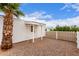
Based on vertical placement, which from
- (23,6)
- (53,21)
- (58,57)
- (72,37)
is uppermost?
(23,6)

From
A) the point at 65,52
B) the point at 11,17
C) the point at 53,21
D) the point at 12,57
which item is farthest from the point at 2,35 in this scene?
the point at 65,52

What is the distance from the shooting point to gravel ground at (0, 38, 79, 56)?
9938 mm

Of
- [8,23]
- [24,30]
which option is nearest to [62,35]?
[24,30]

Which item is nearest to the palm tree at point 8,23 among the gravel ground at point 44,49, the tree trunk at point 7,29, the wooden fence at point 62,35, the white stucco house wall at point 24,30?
the tree trunk at point 7,29

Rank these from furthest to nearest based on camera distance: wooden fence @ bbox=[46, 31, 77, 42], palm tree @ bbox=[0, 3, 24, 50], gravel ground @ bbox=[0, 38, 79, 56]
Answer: wooden fence @ bbox=[46, 31, 77, 42] < palm tree @ bbox=[0, 3, 24, 50] < gravel ground @ bbox=[0, 38, 79, 56]

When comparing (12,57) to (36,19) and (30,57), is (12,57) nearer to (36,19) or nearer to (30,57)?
(30,57)

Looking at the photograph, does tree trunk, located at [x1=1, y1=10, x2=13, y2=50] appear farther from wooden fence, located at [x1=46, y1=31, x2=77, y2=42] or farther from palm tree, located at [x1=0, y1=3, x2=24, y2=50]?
wooden fence, located at [x1=46, y1=31, x2=77, y2=42]

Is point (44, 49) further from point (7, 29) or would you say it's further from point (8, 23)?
point (8, 23)

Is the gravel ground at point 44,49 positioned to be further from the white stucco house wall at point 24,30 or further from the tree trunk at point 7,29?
the white stucco house wall at point 24,30

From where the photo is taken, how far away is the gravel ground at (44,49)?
9938 millimetres

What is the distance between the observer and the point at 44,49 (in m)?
10.3

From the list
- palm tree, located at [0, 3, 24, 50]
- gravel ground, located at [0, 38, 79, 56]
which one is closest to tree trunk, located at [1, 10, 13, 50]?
palm tree, located at [0, 3, 24, 50]

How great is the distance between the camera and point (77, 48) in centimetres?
1058

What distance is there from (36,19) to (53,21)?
0.99m
